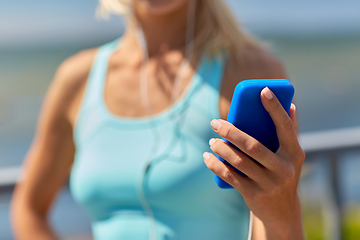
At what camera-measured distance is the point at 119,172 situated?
3.06 ft

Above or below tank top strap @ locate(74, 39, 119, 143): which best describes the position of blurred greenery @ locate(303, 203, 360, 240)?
below

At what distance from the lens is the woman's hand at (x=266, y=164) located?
0.53 meters

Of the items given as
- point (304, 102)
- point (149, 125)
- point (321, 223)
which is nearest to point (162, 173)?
point (149, 125)

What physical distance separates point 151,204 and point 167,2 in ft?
1.78

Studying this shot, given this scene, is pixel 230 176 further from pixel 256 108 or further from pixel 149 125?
pixel 149 125

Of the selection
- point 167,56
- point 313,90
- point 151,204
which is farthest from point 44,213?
point 313,90

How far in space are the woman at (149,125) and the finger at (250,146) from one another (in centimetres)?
20

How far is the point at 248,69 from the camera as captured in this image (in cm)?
88

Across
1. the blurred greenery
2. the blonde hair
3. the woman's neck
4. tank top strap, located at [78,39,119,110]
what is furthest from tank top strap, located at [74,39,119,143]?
the blurred greenery

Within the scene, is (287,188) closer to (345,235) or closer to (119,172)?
(119,172)

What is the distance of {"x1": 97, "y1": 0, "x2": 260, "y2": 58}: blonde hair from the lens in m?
0.97

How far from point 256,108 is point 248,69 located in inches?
Answer: 13.8

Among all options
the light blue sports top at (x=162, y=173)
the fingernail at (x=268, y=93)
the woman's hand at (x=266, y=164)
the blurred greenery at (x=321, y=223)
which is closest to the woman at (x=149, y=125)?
the light blue sports top at (x=162, y=173)

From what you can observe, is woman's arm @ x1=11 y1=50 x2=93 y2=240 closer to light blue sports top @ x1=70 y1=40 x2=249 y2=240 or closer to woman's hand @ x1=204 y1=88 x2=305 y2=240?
light blue sports top @ x1=70 y1=40 x2=249 y2=240
